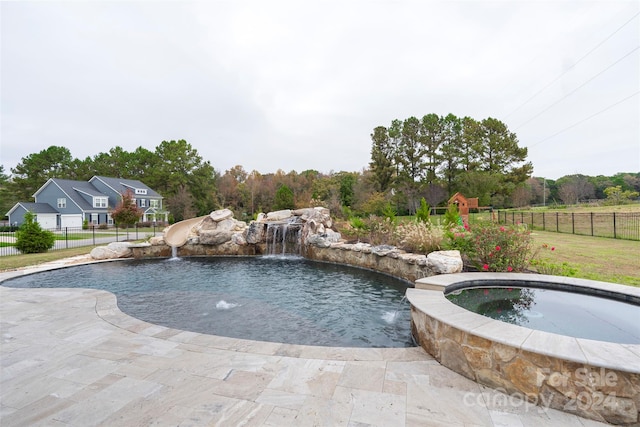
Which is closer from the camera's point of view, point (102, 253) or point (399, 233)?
point (399, 233)

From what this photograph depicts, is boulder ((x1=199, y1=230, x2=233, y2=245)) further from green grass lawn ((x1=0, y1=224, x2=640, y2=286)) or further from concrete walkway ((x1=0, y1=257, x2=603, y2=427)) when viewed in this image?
concrete walkway ((x1=0, y1=257, x2=603, y2=427))

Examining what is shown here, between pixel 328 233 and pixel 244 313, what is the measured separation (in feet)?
23.2

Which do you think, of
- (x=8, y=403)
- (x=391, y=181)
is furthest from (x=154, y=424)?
(x=391, y=181)

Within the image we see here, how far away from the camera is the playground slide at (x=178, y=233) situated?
12.1 meters

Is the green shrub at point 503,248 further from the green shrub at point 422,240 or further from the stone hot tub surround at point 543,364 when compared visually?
the stone hot tub surround at point 543,364

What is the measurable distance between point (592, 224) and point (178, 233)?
61.7 ft

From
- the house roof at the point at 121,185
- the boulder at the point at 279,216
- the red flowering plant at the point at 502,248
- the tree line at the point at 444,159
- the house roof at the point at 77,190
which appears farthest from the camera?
the house roof at the point at 121,185

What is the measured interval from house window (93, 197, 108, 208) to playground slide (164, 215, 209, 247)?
26393 mm

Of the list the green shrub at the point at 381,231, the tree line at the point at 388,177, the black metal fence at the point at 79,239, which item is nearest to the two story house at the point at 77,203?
the tree line at the point at 388,177

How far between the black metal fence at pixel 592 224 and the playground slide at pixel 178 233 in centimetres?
1476

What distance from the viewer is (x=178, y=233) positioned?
42.5 feet

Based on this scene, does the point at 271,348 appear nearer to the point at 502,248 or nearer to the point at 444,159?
the point at 502,248

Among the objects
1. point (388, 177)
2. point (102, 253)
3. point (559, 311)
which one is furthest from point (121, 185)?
point (559, 311)

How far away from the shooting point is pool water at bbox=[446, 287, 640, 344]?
2865mm
